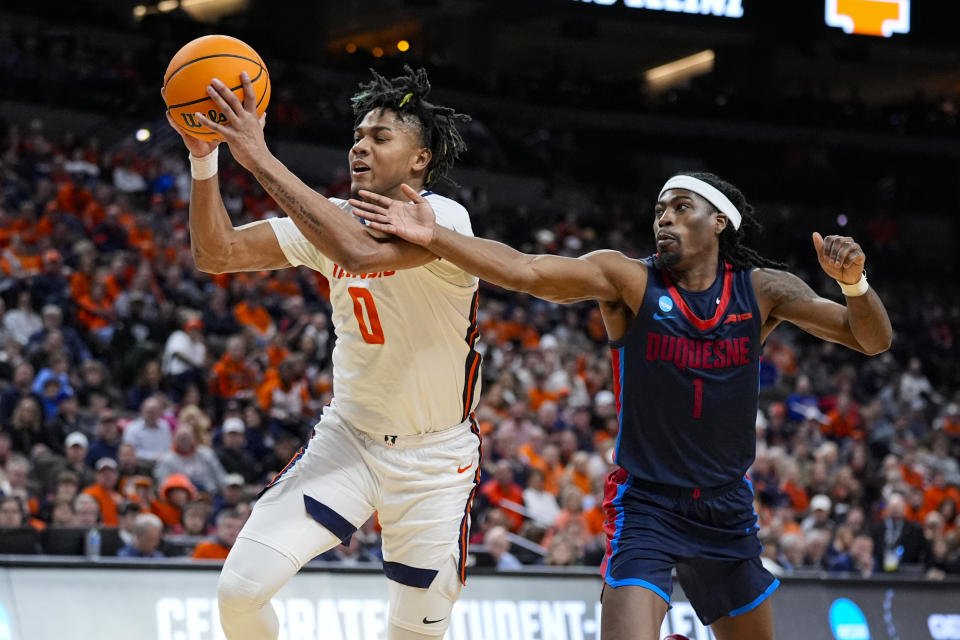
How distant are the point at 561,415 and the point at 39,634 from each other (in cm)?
796

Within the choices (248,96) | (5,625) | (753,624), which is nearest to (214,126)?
A: (248,96)

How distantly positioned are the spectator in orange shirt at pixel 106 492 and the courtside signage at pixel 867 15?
12779mm

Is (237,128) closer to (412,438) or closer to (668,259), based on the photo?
(412,438)

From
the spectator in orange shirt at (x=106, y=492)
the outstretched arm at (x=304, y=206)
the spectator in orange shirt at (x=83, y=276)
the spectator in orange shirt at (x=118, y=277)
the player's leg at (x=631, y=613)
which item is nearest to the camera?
the outstretched arm at (x=304, y=206)

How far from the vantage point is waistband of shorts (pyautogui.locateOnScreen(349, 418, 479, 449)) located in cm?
484

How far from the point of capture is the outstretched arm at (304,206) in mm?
4129

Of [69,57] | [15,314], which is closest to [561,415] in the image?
[15,314]

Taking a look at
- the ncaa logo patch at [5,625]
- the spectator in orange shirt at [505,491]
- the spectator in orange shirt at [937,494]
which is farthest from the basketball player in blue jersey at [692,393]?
the spectator in orange shirt at [937,494]

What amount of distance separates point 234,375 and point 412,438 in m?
8.37

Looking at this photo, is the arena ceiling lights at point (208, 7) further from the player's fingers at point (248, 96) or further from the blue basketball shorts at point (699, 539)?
the blue basketball shorts at point (699, 539)

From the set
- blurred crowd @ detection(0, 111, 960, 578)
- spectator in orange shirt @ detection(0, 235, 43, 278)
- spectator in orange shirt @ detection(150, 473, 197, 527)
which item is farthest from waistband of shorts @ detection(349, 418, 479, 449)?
spectator in orange shirt @ detection(0, 235, 43, 278)

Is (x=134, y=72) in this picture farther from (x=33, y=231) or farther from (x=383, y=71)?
(x=33, y=231)

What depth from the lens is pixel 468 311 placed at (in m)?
4.94

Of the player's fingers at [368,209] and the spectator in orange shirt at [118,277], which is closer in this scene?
the player's fingers at [368,209]
